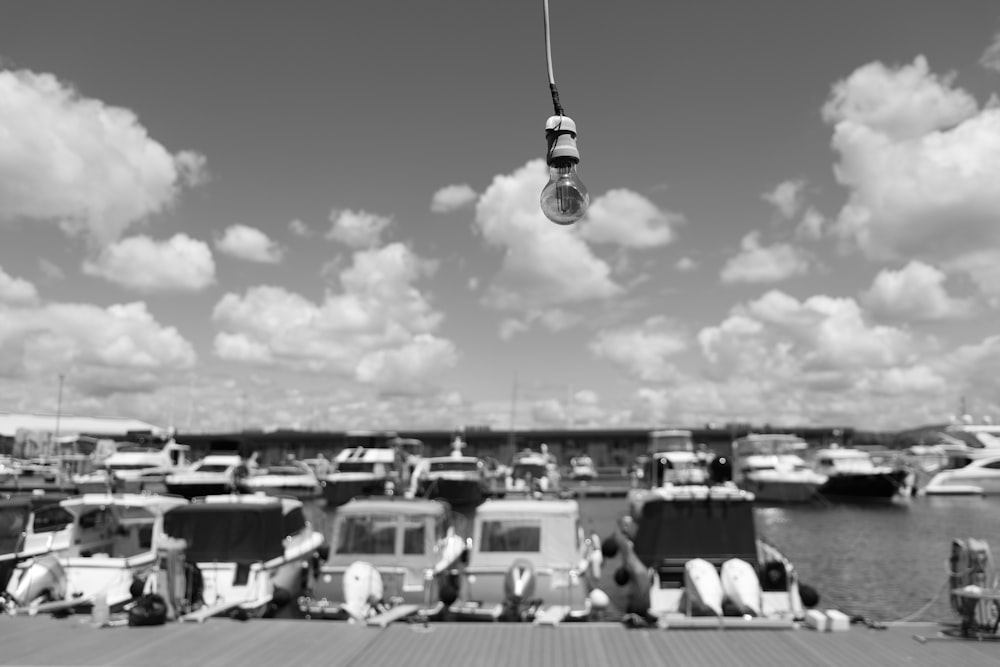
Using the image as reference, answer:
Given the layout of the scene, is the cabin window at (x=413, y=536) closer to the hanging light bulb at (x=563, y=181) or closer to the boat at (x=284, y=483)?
the hanging light bulb at (x=563, y=181)

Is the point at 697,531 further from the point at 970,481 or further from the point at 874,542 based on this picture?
the point at 970,481

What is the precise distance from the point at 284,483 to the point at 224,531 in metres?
38.1

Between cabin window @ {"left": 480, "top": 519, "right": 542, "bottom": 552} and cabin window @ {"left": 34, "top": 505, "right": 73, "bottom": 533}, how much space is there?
12.4m

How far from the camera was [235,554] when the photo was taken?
17031 millimetres

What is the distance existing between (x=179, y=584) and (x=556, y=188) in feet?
42.9

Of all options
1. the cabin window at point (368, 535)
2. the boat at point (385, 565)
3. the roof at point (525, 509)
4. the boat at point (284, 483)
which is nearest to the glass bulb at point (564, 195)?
the boat at point (385, 565)

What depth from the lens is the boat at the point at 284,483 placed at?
52062 mm

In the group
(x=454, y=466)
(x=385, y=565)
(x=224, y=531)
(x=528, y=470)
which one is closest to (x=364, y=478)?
(x=454, y=466)

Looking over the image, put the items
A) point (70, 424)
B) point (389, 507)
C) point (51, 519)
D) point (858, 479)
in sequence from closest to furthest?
point (389, 507)
point (51, 519)
point (858, 479)
point (70, 424)

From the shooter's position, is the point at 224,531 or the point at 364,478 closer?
the point at 224,531

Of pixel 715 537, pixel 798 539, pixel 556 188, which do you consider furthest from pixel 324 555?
pixel 798 539

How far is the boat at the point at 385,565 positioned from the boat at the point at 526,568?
0.84 m

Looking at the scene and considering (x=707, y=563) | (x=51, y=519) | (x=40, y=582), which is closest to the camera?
(x=707, y=563)

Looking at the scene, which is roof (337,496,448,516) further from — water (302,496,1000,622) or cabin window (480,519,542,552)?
water (302,496,1000,622)
